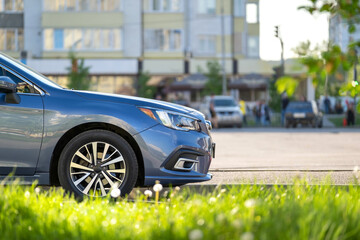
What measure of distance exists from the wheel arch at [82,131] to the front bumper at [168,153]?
0.10m

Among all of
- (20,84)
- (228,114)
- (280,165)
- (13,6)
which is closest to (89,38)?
(13,6)

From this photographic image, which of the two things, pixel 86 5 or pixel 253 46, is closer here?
pixel 86 5

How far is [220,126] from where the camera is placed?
127 feet

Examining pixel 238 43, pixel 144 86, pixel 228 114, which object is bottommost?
pixel 228 114

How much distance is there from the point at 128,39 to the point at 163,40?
2889 millimetres

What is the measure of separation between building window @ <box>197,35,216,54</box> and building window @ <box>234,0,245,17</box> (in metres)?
3.22

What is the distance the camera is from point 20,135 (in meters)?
6.90

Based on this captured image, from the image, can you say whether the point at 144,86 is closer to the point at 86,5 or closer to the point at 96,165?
the point at 86,5

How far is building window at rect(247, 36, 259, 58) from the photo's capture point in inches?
2390

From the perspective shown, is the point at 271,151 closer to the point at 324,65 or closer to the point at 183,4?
the point at 324,65

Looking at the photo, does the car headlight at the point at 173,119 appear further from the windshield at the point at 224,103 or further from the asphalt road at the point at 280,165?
the windshield at the point at 224,103

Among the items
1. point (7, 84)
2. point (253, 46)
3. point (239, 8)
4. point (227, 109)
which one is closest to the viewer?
point (7, 84)

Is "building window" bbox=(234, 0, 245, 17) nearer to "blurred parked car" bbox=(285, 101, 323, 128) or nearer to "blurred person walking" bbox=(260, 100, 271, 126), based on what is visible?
"blurred person walking" bbox=(260, 100, 271, 126)

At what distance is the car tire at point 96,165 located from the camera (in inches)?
271
